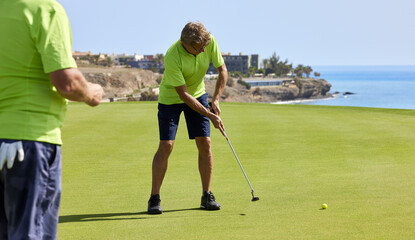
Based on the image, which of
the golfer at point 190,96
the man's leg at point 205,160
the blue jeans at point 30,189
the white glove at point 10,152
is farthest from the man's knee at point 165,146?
the white glove at point 10,152

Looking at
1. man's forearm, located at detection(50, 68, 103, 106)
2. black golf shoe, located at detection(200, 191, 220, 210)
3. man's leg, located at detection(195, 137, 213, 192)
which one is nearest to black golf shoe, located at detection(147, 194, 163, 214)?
black golf shoe, located at detection(200, 191, 220, 210)

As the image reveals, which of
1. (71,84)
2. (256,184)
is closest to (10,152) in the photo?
(71,84)

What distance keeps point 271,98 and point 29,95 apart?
156 meters

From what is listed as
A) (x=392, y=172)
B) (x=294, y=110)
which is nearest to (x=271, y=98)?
(x=294, y=110)

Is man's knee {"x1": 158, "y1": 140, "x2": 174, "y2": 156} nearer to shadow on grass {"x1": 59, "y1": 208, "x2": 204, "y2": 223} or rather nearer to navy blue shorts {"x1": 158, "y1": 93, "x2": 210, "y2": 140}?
navy blue shorts {"x1": 158, "y1": 93, "x2": 210, "y2": 140}

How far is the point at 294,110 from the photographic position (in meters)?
16.3

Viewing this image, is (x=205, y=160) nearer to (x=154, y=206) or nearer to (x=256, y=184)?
(x=154, y=206)

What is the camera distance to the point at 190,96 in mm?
5051

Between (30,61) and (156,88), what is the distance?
396 ft

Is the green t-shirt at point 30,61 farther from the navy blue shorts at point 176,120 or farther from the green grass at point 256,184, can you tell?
the navy blue shorts at point 176,120

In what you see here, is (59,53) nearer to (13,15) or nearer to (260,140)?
(13,15)

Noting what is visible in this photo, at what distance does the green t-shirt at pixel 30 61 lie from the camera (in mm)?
2395

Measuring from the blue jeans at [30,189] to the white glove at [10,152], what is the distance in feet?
0.08

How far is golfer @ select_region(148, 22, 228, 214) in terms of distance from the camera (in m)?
4.96
